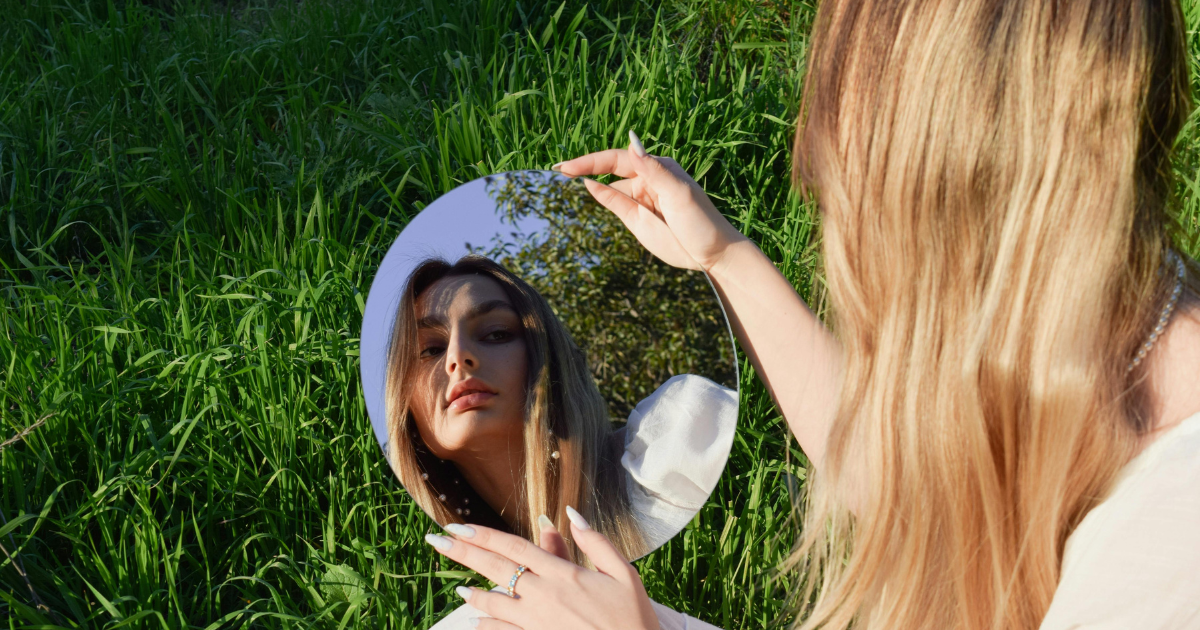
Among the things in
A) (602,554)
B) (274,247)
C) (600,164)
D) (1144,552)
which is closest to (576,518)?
(602,554)

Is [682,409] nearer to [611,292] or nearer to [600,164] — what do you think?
[611,292]

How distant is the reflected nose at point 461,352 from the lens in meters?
1.36

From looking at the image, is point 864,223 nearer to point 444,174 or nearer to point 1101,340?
point 1101,340

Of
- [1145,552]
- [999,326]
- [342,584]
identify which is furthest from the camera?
[342,584]

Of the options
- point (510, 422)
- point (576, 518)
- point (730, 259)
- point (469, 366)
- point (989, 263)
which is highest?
point (989, 263)

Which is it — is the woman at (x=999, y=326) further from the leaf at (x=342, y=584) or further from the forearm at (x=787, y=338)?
the leaf at (x=342, y=584)

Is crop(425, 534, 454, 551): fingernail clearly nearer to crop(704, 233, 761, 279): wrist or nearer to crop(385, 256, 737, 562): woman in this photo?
crop(385, 256, 737, 562): woman

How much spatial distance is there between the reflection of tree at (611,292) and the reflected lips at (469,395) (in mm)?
177

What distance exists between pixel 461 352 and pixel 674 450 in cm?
41

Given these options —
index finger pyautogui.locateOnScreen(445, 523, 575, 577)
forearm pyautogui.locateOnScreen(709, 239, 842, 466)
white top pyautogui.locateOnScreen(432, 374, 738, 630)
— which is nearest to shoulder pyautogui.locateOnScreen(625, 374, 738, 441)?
white top pyautogui.locateOnScreen(432, 374, 738, 630)

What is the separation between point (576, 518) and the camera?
1.30 metres

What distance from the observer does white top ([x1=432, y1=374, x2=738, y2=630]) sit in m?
1.43

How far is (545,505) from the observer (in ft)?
4.59

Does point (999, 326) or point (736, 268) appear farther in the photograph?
point (736, 268)
